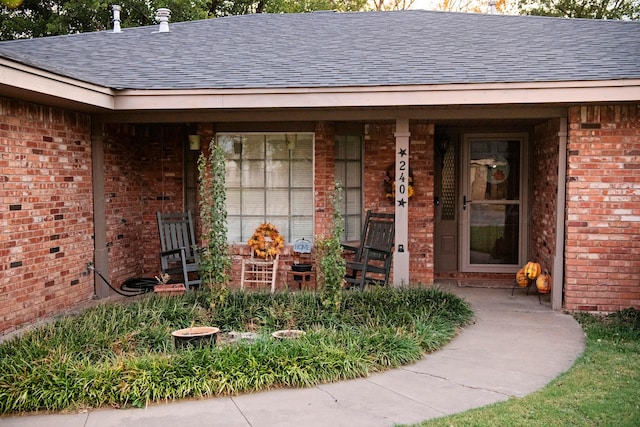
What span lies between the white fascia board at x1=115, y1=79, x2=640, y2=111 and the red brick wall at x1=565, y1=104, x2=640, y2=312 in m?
0.49

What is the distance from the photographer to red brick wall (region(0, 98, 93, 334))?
5.73m

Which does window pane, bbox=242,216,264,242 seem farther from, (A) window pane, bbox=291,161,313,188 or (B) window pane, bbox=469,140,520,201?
(B) window pane, bbox=469,140,520,201

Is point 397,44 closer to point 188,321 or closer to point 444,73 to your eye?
point 444,73

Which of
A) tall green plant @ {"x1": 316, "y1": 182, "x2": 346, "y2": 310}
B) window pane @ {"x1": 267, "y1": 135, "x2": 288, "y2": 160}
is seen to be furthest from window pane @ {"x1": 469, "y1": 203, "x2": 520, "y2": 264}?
tall green plant @ {"x1": 316, "y1": 182, "x2": 346, "y2": 310}

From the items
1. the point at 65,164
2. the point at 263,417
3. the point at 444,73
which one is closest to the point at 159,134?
the point at 65,164

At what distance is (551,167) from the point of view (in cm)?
749

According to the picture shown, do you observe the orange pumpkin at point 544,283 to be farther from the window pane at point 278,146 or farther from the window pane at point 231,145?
the window pane at point 231,145

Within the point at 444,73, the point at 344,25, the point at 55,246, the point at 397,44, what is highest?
the point at 344,25

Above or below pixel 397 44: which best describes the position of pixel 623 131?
below

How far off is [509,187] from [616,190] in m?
2.28

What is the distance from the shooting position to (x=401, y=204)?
7074mm

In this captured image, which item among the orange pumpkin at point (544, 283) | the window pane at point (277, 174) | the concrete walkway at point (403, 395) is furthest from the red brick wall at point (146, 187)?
the orange pumpkin at point (544, 283)

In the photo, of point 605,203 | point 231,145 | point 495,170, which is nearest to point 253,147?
point 231,145

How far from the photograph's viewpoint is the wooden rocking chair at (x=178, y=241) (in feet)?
24.1
